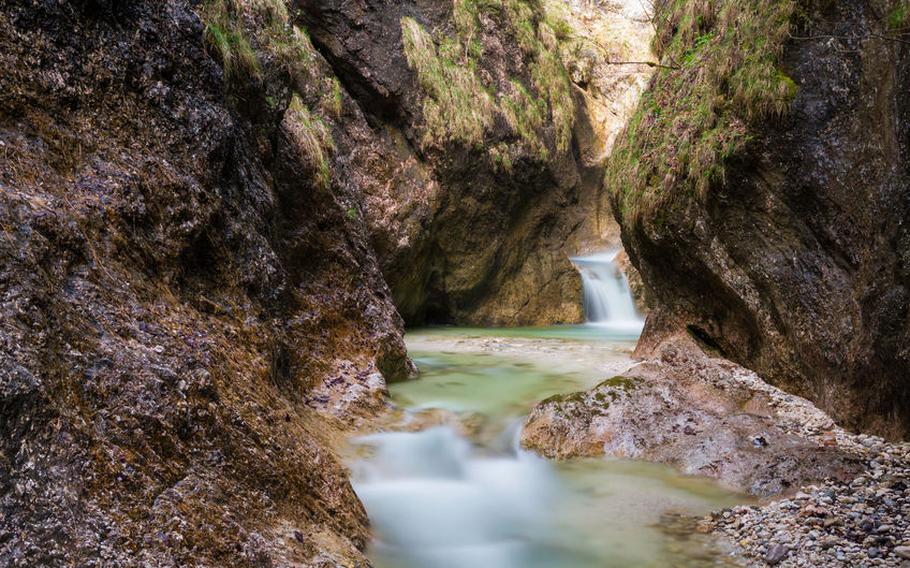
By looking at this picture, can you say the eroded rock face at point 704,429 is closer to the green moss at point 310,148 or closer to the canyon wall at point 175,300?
the canyon wall at point 175,300

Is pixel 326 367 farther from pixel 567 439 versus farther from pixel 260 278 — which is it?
pixel 567 439

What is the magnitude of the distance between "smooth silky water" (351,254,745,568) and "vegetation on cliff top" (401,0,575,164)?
7791 millimetres

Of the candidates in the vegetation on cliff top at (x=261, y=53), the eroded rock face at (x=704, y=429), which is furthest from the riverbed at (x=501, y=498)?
the vegetation on cliff top at (x=261, y=53)

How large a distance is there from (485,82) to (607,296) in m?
6.03

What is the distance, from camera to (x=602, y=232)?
707 inches

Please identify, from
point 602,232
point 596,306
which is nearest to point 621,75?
point 602,232

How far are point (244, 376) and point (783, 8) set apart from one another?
17.5 feet

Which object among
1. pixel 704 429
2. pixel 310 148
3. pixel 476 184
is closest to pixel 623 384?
pixel 704 429

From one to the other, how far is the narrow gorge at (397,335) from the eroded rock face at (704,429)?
28 millimetres

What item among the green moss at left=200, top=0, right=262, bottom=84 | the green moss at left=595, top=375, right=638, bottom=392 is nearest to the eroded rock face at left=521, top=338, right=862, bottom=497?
the green moss at left=595, top=375, right=638, bottom=392

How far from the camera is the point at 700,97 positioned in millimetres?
6328

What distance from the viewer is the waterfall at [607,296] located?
1511cm

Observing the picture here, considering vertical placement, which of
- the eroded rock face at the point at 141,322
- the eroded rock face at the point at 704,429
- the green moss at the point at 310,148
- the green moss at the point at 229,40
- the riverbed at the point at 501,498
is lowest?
the riverbed at the point at 501,498

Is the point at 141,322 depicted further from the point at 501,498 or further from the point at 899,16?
the point at 899,16
